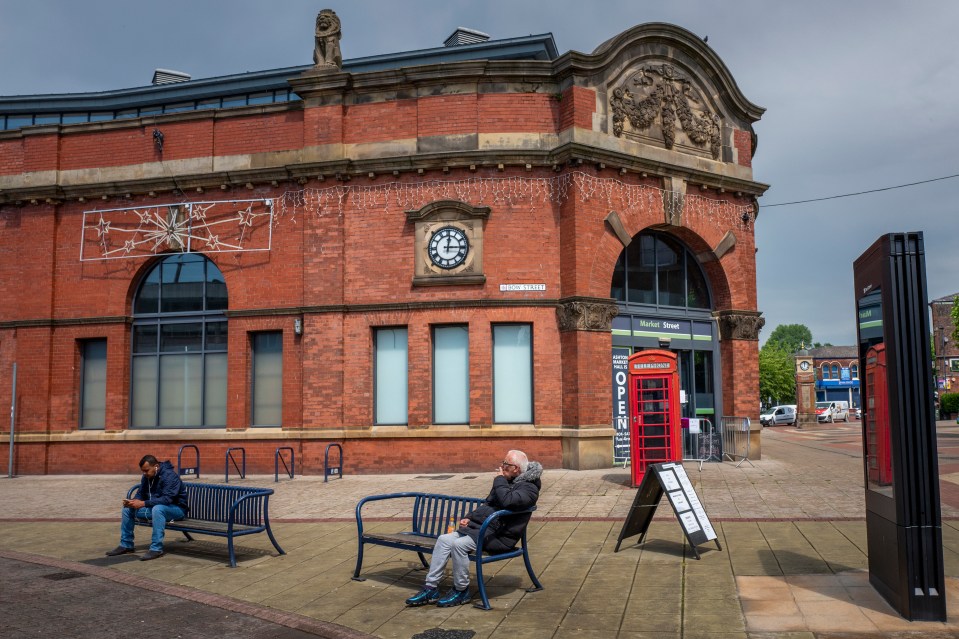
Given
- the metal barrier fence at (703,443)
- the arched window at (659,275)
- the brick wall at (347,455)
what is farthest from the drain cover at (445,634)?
the metal barrier fence at (703,443)

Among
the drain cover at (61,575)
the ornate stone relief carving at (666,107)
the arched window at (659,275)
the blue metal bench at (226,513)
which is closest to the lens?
the drain cover at (61,575)

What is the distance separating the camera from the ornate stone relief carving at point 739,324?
67.3 feet

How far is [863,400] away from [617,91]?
12.9 m

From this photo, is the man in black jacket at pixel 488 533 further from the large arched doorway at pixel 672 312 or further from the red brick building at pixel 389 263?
the large arched doorway at pixel 672 312

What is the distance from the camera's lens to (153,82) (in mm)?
30688

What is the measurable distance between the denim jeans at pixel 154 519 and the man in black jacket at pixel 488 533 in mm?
3867

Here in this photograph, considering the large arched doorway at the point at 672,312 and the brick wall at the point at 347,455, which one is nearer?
the brick wall at the point at 347,455

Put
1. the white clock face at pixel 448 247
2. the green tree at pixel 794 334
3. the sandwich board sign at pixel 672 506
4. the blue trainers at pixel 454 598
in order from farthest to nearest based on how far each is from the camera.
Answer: the green tree at pixel 794 334 → the white clock face at pixel 448 247 → the sandwich board sign at pixel 672 506 → the blue trainers at pixel 454 598

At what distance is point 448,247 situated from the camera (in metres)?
18.4

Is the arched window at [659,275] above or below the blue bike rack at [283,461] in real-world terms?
above

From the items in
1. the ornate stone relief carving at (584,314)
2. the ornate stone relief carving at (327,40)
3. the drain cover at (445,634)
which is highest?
the ornate stone relief carving at (327,40)

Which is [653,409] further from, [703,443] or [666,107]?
[666,107]

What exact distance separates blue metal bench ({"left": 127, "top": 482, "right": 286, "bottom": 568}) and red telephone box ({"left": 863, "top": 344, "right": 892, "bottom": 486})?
246 inches

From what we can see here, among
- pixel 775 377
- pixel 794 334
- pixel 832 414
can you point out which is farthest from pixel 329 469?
pixel 794 334
